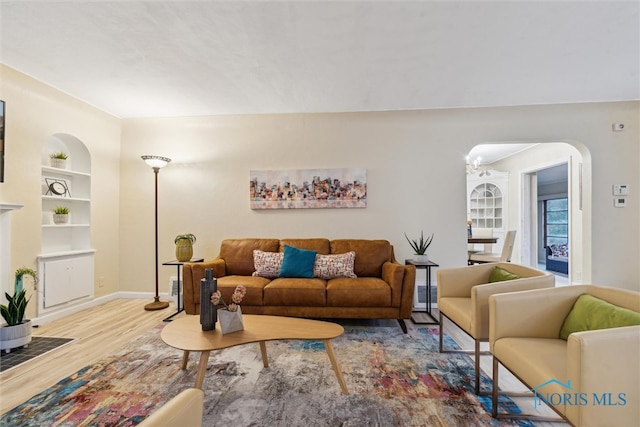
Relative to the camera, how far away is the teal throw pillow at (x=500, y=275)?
2.18m

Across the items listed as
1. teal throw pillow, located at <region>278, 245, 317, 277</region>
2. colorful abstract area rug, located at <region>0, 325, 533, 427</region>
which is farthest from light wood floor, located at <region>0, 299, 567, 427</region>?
teal throw pillow, located at <region>278, 245, 317, 277</region>

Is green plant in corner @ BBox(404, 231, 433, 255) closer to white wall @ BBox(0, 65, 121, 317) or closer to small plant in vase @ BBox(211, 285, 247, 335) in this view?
small plant in vase @ BBox(211, 285, 247, 335)

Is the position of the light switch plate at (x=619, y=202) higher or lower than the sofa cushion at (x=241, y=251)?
higher

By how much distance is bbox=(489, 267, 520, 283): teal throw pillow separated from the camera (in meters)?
2.18

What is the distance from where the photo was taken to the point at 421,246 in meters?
3.47

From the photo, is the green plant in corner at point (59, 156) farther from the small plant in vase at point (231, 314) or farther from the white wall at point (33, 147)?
the small plant in vase at point (231, 314)

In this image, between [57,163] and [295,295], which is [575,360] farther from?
[57,163]

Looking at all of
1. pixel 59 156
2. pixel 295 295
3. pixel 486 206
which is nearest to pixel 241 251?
pixel 295 295

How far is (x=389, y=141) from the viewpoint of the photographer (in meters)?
3.82

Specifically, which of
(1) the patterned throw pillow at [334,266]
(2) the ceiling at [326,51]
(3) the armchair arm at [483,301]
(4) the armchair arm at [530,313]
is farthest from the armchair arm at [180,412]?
(1) the patterned throw pillow at [334,266]

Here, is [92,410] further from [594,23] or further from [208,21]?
[594,23]

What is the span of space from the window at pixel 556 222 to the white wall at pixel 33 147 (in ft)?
28.8

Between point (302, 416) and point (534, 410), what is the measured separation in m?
1.34

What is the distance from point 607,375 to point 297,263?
2554mm
